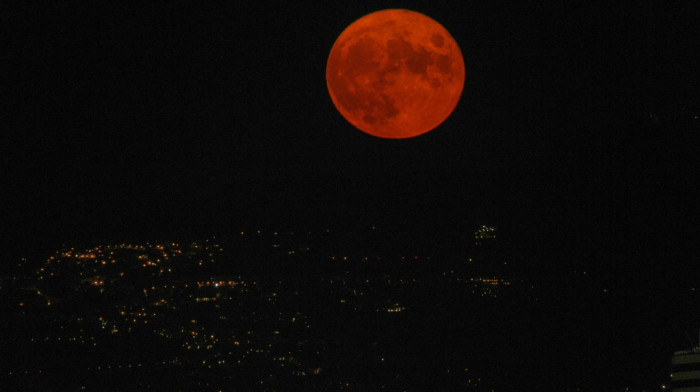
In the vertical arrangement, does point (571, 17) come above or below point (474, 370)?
above

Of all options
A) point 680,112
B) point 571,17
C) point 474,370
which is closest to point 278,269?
point 474,370

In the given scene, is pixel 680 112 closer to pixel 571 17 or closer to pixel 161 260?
pixel 571 17

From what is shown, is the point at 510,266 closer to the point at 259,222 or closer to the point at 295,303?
the point at 295,303

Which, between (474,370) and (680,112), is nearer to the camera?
(474,370)

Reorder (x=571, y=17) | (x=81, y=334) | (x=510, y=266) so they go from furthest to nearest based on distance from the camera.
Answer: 1. (x=571, y=17)
2. (x=510, y=266)
3. (x=81, y=334)

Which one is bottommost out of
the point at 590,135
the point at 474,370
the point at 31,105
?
the point at 474,370

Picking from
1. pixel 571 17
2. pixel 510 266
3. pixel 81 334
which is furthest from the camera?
pixel 571 17
